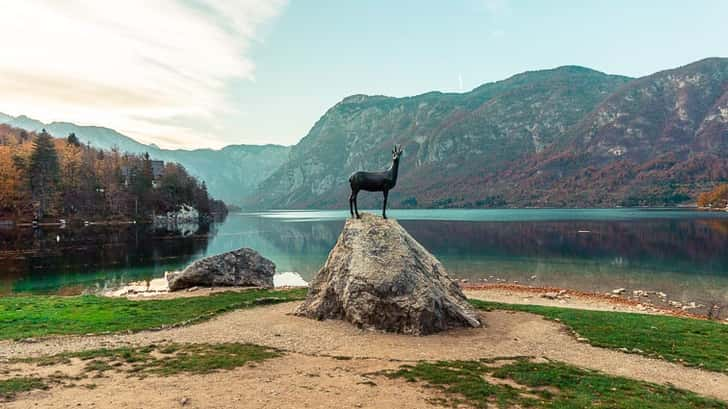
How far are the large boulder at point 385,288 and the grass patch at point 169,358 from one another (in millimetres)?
4875

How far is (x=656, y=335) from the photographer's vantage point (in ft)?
55.7

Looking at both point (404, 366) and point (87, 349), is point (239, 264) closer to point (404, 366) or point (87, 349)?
point (87, 349)

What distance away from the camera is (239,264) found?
3228 centimetres

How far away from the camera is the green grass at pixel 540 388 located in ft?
32.1

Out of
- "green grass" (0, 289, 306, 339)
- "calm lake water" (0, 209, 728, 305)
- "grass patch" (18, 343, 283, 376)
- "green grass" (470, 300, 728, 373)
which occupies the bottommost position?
"calm lake water" (0, 209, 728, 305)

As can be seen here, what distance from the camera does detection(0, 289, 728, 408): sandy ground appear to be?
968cm

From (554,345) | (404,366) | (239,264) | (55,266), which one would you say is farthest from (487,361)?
(55,266)

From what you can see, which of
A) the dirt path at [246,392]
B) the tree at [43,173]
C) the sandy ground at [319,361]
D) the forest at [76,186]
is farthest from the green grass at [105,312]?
the forest at [76,186]

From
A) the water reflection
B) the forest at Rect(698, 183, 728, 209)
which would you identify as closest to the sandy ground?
the water reflection

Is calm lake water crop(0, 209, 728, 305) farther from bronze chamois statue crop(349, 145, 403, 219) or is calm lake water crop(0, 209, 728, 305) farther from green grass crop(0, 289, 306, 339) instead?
bronze chamois statue crop(349, 145, 403, 219)

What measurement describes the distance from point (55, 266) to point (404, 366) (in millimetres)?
48620

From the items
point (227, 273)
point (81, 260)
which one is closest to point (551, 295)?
point (227, 273)

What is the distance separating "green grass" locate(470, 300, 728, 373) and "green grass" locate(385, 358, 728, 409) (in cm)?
397

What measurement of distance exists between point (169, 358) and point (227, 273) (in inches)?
755
